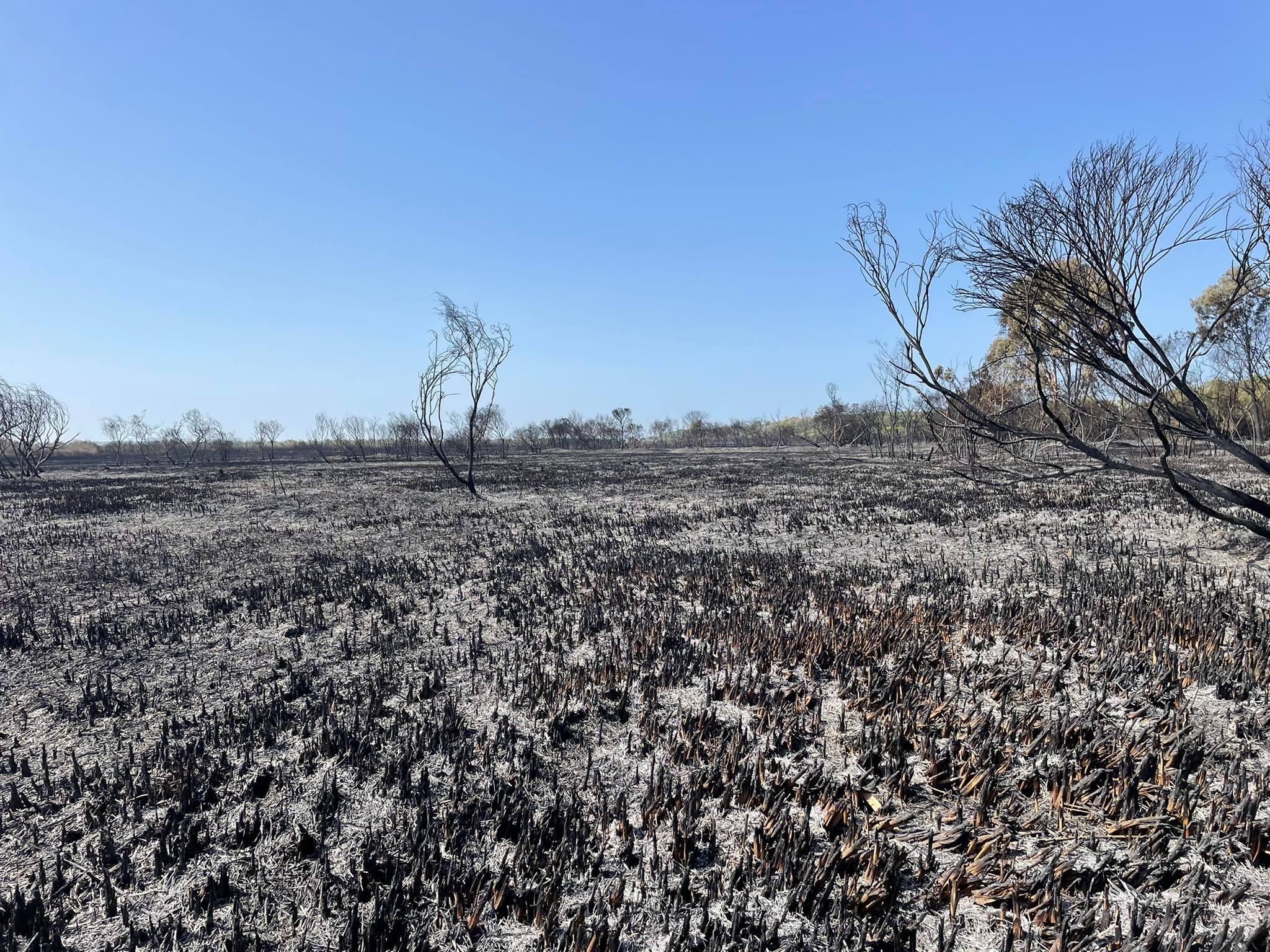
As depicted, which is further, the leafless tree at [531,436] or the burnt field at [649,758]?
the leafless tree at [531,436]

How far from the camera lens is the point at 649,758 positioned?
13.0 feet

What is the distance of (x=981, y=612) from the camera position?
6492 mm

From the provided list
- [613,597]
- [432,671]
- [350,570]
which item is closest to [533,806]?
[432,671]

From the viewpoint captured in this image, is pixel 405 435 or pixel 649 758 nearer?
pixel 649 758

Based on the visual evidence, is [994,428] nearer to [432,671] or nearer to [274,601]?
[432,671]

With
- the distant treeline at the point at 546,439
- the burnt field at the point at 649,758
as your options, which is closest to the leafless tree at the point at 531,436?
the distant treeline at the point at 546,439

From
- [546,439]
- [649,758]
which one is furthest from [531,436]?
[649,758]

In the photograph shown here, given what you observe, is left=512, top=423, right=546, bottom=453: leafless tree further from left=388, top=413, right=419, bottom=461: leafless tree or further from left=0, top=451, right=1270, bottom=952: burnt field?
left=0, top=451, right=1270, bottom=952: burnt field

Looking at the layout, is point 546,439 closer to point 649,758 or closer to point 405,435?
point 405,435

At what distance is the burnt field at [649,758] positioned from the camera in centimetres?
260

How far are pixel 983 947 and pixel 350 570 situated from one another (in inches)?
393

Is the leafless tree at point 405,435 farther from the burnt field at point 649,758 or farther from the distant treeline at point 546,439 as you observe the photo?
the burnt field at point 649,758

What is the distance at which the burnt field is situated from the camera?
260 centimetres

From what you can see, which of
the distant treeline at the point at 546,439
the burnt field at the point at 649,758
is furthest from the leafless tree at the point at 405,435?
the burnt field at the point at 649,758
